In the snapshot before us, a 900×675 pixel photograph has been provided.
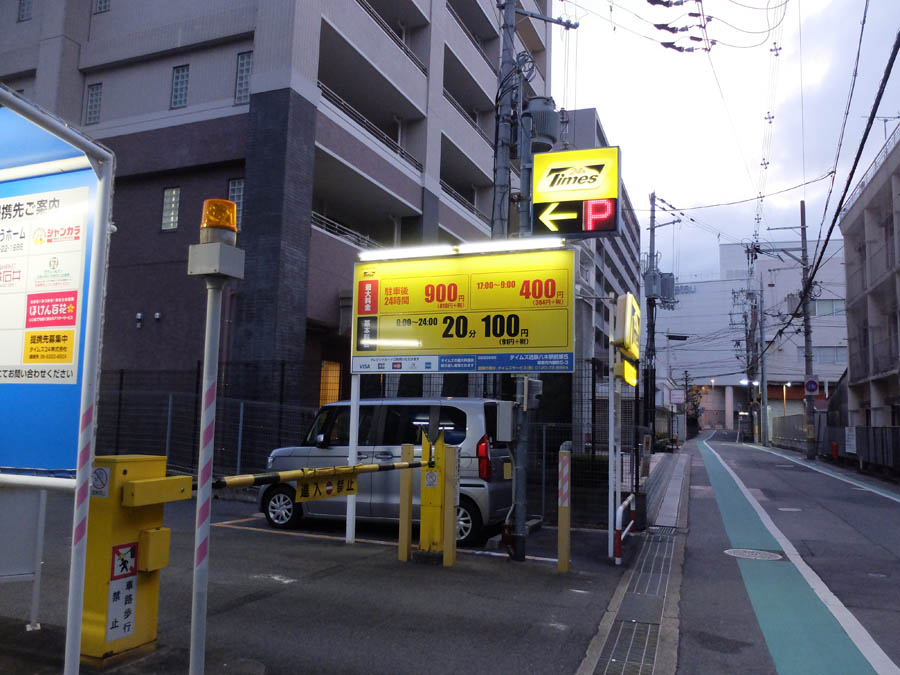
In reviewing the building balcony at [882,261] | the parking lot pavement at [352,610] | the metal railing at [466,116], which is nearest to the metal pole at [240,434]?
the parking lot pavement at [352,610]

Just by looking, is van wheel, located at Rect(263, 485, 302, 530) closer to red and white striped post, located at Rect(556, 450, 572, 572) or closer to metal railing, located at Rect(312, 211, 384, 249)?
red and white striped post, located at Rect(556, 450, 572, 572)

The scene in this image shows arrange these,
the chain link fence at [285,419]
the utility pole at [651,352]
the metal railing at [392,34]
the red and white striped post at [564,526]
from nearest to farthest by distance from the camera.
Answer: the red and white striped post at [564,526], the chain link fence at [285,419], the metal railing at [392,34], the utility pole at [651,352]

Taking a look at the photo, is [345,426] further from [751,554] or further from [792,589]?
[792,589]

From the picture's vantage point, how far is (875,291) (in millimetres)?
28453

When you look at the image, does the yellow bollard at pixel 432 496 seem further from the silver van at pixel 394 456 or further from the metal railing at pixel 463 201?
the metal railing at pixel 463 201

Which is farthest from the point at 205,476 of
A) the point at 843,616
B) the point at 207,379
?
the point at 843,616

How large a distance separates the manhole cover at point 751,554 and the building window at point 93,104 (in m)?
19.3

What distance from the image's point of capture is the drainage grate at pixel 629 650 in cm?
498

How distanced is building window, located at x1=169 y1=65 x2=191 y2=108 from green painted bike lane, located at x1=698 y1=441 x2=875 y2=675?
16.7 metres

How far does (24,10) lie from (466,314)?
64.4ft

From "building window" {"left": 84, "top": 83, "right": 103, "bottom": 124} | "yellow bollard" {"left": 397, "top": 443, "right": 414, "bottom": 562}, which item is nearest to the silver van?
"yellow bollard" {"left": 397, "top": 443, "right": 414, "bottom": 562}

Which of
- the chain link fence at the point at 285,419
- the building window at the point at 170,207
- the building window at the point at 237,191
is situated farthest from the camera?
the building window at the point at 170,207

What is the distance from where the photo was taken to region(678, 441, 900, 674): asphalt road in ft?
17.8

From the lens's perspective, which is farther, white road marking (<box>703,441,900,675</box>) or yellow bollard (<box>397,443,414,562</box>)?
yellow bollard (<box>397,443,414,562</box>)
